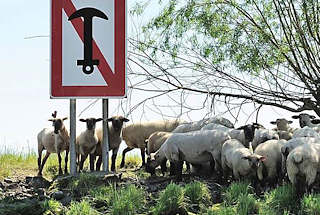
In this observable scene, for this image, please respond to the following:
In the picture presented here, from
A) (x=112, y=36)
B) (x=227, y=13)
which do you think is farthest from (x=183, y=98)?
(x=112, y=36)

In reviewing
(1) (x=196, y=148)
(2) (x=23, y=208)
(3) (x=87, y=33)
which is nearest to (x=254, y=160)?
(1) (x=196, y=148)

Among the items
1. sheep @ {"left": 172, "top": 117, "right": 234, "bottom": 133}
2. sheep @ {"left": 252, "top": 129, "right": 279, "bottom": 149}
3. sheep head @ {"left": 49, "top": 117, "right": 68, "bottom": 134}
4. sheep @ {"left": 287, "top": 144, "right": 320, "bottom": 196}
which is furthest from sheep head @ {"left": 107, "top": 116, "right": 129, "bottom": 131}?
sheep @ {"left": 287, "top": 144, "right": 320, "bottom": 196}

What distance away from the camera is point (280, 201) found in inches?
340

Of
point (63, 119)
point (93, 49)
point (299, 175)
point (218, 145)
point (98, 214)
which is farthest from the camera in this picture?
point (63, 119)

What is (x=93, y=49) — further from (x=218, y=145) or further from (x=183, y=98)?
(x=183, y=98)

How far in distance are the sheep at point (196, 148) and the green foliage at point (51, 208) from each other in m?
2.72

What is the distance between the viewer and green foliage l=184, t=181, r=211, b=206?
8.59m

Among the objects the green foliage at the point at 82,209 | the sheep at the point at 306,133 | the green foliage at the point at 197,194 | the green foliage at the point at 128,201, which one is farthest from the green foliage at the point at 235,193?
the sheep at the point at 306,133

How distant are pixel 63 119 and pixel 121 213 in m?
6.39

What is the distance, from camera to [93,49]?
9.73 m

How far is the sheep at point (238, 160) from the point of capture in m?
9.64

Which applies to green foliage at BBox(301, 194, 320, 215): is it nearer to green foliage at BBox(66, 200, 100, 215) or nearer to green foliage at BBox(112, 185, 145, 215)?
green foliage at BBox(112, 185, 145, 215)

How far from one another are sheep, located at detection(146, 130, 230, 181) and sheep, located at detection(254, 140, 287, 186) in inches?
33.5

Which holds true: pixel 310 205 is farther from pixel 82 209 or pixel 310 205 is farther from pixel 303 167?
pixel 82 209
